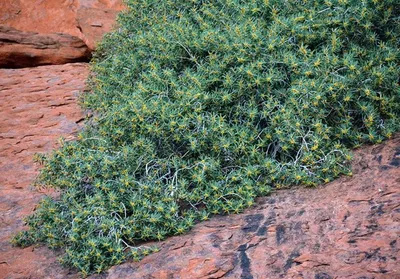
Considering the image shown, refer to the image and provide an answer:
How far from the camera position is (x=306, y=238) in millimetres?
3088

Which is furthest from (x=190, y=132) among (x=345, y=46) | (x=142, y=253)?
(x=345, y=46)

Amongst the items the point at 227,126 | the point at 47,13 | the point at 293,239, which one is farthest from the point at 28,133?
the point at 47,13

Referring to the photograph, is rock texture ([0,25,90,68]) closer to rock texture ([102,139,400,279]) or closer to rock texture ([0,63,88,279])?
rock texture ([0,63,88,279])

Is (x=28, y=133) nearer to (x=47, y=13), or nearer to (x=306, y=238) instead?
(x=306, y=238)

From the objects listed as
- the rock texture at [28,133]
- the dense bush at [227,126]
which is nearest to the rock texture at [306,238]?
the dense bush at [227,126]

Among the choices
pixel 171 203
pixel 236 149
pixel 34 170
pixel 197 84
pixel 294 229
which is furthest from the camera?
pixel 34 170

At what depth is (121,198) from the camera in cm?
352

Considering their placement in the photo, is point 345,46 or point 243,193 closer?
point 243,193

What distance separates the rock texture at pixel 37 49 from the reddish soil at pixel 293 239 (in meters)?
3.07

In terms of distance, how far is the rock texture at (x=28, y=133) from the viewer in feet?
11.6

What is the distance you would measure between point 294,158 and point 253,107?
464 millimetres

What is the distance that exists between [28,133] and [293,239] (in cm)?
304

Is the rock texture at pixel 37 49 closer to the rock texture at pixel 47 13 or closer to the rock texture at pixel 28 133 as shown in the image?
the rock texture at pixel 28 133

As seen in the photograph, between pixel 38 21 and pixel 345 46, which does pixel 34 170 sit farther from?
pixel 38 21
